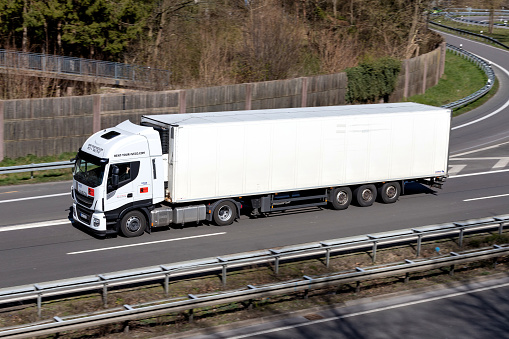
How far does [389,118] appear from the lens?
20.5 meters

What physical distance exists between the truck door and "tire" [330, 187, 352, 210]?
6156mm

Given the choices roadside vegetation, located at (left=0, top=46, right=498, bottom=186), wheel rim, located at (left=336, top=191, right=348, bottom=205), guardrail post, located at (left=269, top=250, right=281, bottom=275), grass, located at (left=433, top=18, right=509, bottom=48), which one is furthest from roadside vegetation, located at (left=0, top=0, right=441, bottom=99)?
grass, located at (left=433, top=18, right=509, bottom=48)

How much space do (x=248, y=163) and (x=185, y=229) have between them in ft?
8.21

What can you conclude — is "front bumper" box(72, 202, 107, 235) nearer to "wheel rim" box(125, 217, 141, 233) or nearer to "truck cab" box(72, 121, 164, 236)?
"truck cab" box(72, 121, 164, 236)

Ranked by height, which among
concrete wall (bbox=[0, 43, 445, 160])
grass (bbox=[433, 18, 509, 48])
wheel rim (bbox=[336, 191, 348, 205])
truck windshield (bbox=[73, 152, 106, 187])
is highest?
grass (bbox=[433, 18, 509, 48])

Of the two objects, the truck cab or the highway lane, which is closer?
the highway lane

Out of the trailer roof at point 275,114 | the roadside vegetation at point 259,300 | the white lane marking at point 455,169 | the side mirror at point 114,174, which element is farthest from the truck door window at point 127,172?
the white lane marking at point 455,169

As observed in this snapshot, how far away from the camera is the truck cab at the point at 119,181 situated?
17094 millimetres

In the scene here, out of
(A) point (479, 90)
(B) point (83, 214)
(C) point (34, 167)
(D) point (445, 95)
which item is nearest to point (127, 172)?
(B) point (83, 214)

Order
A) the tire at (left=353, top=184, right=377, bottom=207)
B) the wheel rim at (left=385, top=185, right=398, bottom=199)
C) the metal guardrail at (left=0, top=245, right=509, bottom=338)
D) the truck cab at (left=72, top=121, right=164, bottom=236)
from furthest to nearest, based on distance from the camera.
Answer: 1. the wheel rim at (left=385, top=185, right=398, bottom=199)
2. the tire at (left=353, top=184, right=377, bottom=207)
3. the truck cab at (left=72, top=121, right=164, bottom=236)
4. the metal guardrail at (left=0, top=245, right=509, bottom=338)

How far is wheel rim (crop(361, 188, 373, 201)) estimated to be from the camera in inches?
821

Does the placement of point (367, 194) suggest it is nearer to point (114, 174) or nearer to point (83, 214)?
point (114, 174)

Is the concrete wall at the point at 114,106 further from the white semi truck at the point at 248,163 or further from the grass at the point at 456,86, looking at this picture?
the white semi truck at the point at 248,163

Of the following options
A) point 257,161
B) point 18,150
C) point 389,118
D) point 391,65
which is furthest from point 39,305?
point 391,65
